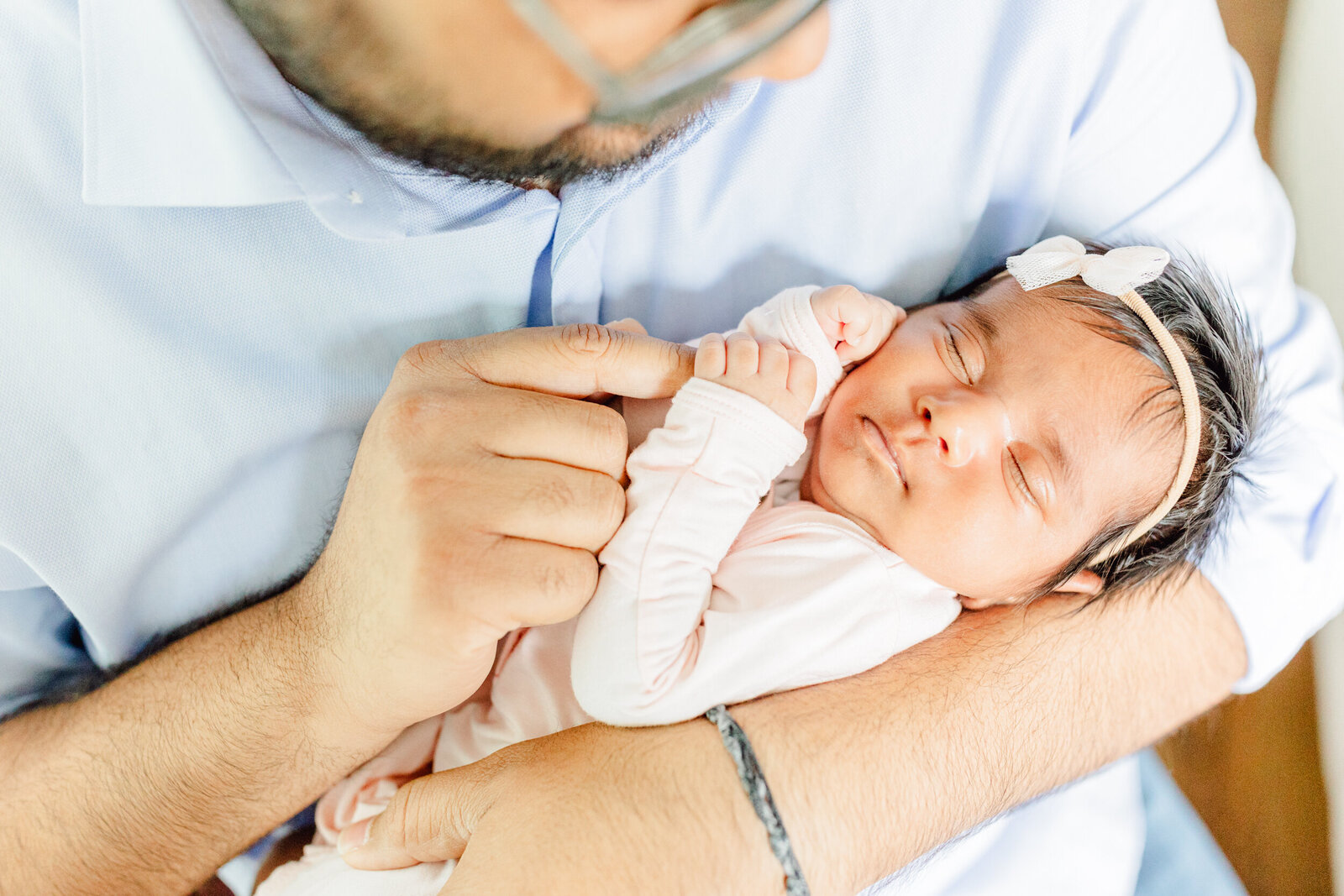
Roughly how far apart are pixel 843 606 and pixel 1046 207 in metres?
0.89

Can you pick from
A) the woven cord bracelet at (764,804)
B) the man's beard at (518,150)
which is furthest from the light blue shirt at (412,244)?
the woven cord bracelet at (764,804)

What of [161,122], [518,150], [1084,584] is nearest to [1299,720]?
[1084,584]

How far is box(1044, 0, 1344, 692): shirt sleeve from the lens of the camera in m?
1.38

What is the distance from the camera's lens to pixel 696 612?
45.3 inches

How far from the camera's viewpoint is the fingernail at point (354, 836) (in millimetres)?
1201

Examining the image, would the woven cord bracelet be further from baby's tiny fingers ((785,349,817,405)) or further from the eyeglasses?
the eyeglasses

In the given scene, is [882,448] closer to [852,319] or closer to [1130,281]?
[852,319]

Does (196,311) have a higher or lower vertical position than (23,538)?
higher

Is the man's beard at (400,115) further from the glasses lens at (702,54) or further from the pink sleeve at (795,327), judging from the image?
the pink sleeve at (795,327)

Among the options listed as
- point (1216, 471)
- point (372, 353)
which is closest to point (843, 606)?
point (1216, 471)

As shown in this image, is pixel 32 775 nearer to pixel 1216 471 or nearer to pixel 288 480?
pixel 288 480

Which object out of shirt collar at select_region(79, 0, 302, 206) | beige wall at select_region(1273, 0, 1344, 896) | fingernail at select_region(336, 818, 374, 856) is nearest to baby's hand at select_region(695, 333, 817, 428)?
shirt collar at select_region(79, 0, 302, 206)

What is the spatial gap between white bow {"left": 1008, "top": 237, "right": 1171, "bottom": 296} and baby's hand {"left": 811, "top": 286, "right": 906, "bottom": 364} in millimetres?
231

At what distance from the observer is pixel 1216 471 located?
4.46 ft
